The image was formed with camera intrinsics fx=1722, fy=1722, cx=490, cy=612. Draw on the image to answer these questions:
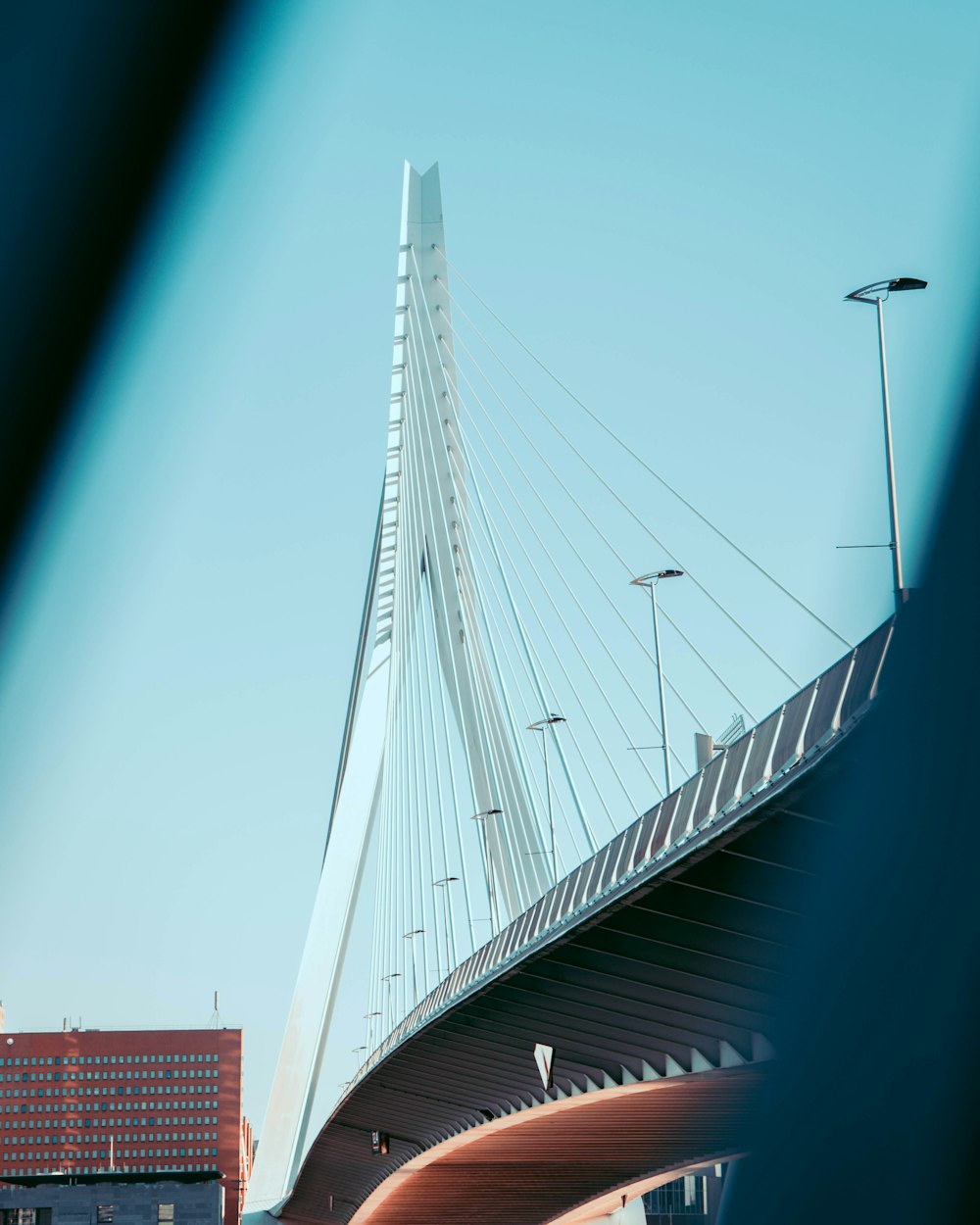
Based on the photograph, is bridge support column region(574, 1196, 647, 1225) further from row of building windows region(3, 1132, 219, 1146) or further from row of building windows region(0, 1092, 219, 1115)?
row of building windows region(0, 1092, 219, 1115)

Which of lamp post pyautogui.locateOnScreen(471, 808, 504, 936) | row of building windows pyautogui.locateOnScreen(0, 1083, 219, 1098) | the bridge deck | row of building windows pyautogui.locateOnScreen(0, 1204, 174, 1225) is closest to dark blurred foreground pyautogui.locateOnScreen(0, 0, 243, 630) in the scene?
the bridge deck

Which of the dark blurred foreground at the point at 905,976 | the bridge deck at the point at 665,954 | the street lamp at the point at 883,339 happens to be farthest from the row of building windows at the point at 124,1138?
the dark blurred foreground at the point at 905,976

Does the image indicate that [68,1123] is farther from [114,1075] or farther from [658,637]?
[658,637]

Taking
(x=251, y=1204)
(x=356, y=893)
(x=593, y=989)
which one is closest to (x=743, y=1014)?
(x=593, y=989)

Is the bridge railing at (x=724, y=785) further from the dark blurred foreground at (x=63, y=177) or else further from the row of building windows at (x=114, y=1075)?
the row of building windows at (x=114, y=1075)

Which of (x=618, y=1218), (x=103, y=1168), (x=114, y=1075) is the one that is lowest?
(x=103, y=1168)

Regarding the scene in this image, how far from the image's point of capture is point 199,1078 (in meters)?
167

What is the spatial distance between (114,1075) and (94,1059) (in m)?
2.89

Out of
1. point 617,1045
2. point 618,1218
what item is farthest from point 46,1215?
point 617,1045

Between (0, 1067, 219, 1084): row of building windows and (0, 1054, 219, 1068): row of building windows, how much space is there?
87 cm

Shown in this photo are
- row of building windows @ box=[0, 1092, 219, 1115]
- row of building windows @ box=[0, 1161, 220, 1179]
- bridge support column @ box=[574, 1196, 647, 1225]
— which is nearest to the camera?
bridge support column @ box=[574, 1196, 647, 1225]

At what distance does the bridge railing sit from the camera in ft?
39.3

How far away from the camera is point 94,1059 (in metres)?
171

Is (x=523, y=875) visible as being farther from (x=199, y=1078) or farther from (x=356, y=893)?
(x=199, y=1078)
